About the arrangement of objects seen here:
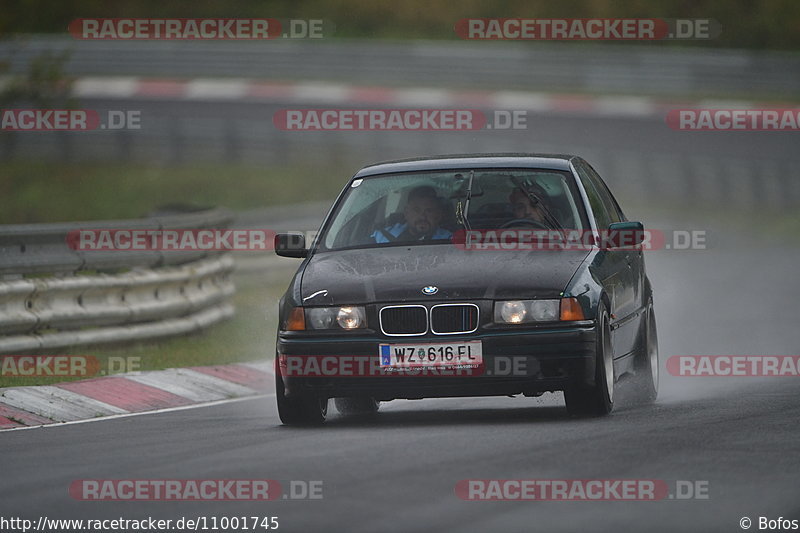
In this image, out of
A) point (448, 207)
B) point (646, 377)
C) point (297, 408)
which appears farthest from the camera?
point (646, 377)

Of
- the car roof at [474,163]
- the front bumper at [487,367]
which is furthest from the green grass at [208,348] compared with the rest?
the front bumper at [487,367]

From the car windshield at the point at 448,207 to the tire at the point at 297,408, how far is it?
1.04 m

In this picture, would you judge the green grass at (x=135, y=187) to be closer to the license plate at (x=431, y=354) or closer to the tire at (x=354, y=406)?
the tire at (x=354, y=406)

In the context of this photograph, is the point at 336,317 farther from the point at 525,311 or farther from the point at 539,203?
the point at 539,203

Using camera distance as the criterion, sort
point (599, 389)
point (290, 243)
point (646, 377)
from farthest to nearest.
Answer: point (646, 377)
point (290, 243)
point (599, 389)

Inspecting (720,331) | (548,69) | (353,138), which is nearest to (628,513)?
(720,331)

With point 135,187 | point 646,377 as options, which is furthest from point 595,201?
point 135,187

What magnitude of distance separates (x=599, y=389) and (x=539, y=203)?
1492 millimetres

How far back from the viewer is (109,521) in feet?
21.8

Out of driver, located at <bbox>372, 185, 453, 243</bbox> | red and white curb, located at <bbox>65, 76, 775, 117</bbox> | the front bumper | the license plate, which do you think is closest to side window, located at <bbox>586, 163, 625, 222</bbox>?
driver, located at <bbox>372, 185, 453, 243</bbox>

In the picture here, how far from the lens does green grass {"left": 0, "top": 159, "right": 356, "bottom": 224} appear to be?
3403cm

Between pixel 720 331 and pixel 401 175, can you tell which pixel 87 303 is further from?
pixel 720 331

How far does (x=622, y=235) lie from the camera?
33.7 ft

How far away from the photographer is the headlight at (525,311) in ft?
30.0
